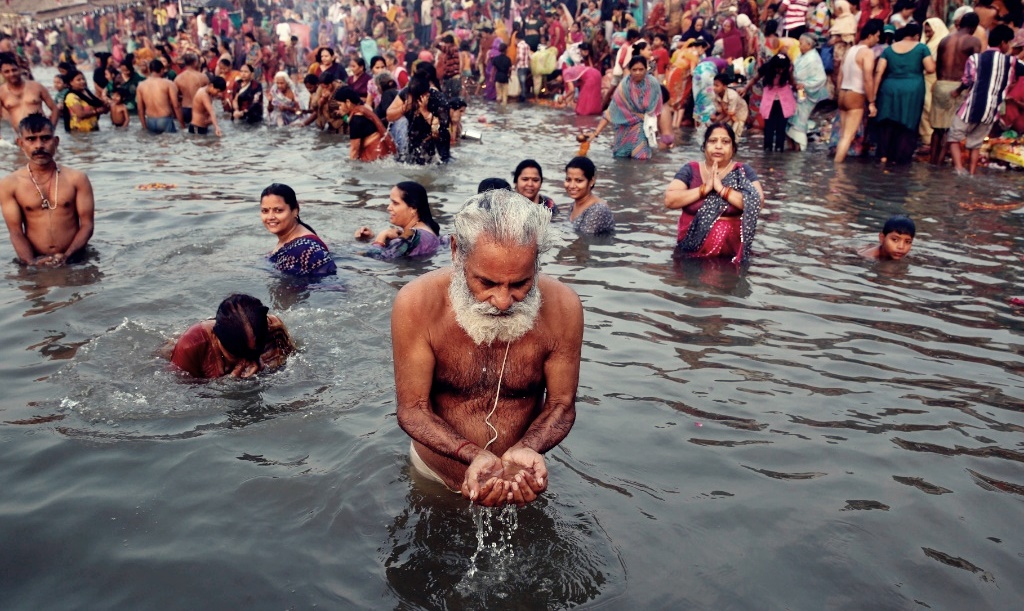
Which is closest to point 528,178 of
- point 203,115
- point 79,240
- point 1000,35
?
point 79,240

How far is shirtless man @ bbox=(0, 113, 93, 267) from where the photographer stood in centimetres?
704

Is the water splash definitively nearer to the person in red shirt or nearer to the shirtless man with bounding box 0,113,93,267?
the shirtless man with bounding box 0,113,93,267

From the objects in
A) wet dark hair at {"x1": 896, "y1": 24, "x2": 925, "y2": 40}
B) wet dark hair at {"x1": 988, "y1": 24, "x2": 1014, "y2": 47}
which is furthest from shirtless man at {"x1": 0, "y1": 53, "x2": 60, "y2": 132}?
wet dark hair at {"x1": 988, "y1": 24, "x2": 1014, "y2": 47}

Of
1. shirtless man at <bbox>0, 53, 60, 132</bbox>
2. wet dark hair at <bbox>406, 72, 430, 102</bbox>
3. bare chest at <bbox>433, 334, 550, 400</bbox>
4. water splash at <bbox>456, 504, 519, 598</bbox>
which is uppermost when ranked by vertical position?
wet dark hair at <bbox>406, 72, 430, 102</bbox>

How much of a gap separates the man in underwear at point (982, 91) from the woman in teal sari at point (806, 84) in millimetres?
2143

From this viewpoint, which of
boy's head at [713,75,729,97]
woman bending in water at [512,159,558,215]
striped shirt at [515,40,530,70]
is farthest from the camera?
striped shirt at [515,40,530,70]

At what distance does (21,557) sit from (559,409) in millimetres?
2245

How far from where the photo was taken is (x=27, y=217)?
7.22m

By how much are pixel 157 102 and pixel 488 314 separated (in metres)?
14.5

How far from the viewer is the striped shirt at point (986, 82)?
10.6 m

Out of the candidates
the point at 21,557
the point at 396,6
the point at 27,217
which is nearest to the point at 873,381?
the point at 21,557

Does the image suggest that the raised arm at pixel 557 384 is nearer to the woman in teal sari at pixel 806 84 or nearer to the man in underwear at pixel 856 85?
the man in underwear at pixel 856 85

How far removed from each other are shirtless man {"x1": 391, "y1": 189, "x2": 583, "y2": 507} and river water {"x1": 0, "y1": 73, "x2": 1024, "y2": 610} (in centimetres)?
55

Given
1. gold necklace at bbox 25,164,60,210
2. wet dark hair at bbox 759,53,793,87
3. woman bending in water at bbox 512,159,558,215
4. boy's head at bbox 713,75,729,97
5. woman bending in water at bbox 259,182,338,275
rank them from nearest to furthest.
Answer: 1. woman bending in water at bbox 259,182,338,275
2. gold necklace at bbox 25,164,60,210
3. woman bending in water at bbox 512,159,558,215
4. wet dark hair at bbox 759,53,793,87
5. boy's head at bbox 713,75,729,97
